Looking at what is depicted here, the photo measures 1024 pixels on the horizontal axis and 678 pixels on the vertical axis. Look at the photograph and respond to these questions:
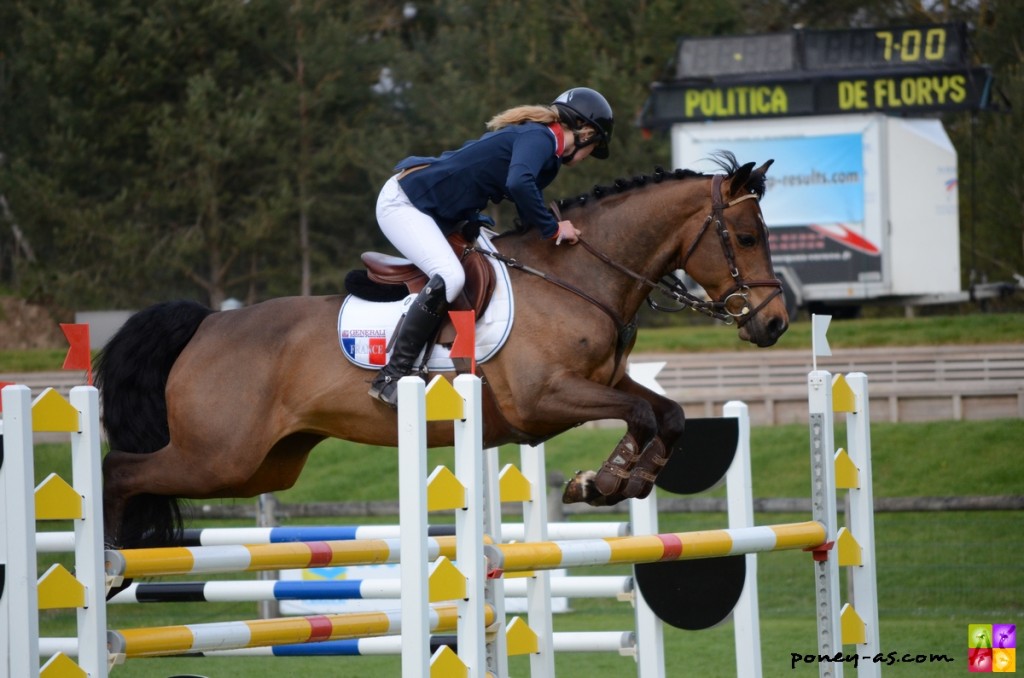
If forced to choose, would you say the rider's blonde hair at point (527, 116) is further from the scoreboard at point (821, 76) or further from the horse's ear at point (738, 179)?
the scoreboard at point (821, 76)

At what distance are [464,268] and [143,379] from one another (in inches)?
53.0

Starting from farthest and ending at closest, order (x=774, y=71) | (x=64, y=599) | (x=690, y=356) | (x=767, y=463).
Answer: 1. (x=774, y=71)
2. (x=690, y=356)
3. (x=767, y=463)
4. (x=64, y=599)

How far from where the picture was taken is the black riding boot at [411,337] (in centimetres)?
472

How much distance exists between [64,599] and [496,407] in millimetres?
1862

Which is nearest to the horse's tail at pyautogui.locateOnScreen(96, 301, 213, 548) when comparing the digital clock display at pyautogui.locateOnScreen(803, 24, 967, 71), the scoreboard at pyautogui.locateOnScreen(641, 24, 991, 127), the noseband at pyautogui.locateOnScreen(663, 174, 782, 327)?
the noseband at pyautogui.locateOnScreen(663, 174, 782, 327)

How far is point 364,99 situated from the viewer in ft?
77.5

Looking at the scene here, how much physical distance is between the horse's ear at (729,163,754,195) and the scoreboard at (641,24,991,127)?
11.6m

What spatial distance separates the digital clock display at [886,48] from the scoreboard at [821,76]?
0.01 metres

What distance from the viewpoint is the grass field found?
7281 millimetres

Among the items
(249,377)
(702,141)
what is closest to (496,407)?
(249,377)


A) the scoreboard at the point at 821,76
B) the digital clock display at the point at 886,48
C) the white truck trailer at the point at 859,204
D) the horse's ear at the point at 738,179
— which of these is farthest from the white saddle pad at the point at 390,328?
the digital clock display at the point at 886,48

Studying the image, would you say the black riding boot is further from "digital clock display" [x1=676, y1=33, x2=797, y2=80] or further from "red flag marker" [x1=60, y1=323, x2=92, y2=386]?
"digital clock display" [x1=676, y1=33, x2=797, y2=80]

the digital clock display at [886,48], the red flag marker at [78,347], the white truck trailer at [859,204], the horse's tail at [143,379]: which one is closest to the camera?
the red flag marker at [78,347]

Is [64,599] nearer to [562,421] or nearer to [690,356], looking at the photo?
[562,421]
